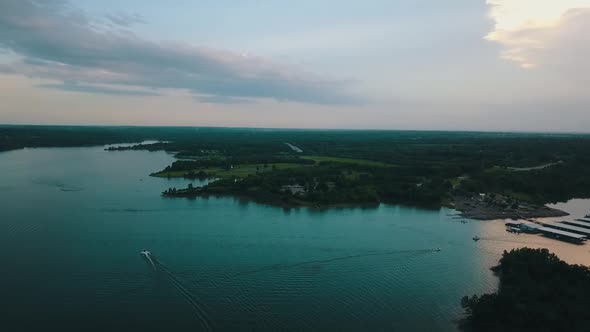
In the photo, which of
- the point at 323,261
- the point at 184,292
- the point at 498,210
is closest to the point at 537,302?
the point at 323,261

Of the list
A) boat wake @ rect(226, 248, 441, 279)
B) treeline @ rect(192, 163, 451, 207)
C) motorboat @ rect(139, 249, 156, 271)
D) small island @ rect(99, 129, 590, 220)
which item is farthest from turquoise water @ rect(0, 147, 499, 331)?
small island @ rect(99, 129, 590, 220)

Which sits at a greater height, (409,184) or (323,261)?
(409,184)

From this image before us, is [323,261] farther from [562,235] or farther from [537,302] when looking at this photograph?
[562,235]

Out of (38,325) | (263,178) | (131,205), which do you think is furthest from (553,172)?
(38,325)

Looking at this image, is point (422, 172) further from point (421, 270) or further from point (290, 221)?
point (421, 270)

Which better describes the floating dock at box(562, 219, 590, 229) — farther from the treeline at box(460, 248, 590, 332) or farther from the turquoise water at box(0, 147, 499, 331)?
the treeline at box(460, 248, 590, 332)

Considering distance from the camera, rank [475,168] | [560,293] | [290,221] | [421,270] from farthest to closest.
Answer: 1. [475,168]
2. [290,221]
3. [421,270]
4. [560,293]
